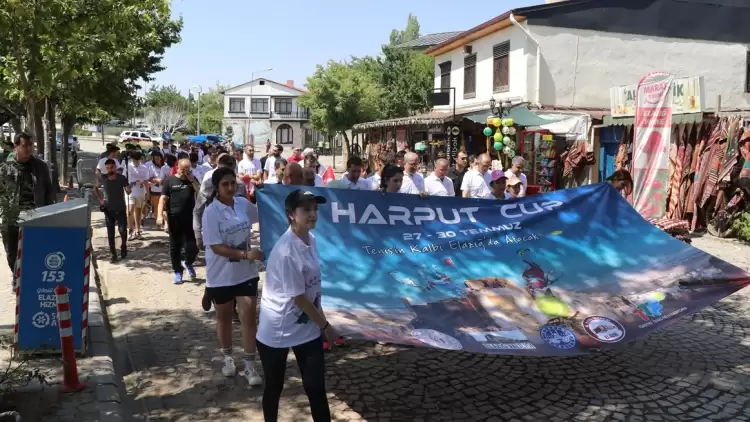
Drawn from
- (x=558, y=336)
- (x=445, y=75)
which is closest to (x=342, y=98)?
(x=445, y=75)

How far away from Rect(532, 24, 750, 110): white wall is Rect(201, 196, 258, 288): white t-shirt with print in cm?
1666

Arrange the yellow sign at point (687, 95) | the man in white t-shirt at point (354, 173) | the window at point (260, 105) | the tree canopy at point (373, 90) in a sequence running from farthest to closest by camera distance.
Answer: the window at point (260, 105), the tree canopy at point (373, 90), the yellow sign at point (687, 95), the man in white t-shirt at point (354, 173)

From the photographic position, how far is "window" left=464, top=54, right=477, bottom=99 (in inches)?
945

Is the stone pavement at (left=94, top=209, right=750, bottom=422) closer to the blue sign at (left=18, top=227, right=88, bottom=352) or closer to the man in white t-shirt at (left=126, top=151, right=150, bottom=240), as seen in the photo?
the blue sign at (left=18, top=227, right=88, bottom=352)

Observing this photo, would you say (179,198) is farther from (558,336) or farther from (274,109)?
(274,109)

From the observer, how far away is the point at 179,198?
8.86 m

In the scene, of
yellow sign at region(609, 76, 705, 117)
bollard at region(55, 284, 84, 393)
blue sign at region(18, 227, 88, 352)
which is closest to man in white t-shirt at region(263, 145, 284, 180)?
blue sign at region(18, 227, 88, 352)

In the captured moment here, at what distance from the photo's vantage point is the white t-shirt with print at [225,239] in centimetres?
523

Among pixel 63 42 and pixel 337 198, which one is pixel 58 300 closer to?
pixel 337 198

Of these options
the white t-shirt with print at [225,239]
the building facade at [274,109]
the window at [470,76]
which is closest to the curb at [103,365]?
the white t-shirt with print at [225,239]

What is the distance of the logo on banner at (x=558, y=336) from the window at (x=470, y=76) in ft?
64.4

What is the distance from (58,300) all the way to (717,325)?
691 cm

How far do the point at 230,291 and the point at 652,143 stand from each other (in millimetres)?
10423

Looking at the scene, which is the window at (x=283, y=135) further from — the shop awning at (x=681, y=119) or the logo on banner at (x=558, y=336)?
the logo on banner at (x=558, y=336)
